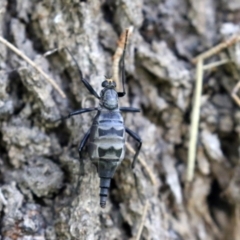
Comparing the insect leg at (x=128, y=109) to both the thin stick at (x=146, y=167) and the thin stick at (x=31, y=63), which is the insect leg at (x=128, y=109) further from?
the thin stick at (x=31, y=63)

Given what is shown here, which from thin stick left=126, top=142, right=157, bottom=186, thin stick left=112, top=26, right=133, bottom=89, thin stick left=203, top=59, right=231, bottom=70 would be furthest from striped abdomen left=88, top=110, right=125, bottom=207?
thin stick left=203, top=59, right=231, bottom=70

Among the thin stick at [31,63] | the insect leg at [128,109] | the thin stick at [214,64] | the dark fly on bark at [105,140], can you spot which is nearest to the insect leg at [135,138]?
the dark fly on bark at [105,140]

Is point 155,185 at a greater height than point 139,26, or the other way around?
point 139,26

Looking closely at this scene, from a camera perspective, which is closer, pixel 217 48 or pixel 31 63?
pixel 31 63

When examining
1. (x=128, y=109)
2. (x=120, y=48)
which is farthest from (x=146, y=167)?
(x=120, y=48)

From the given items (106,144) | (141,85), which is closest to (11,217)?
(106,144)

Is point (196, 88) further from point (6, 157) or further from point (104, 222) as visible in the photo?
point (6, 157)

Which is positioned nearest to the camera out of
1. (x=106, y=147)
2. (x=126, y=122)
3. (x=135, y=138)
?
(x=106, y=147)

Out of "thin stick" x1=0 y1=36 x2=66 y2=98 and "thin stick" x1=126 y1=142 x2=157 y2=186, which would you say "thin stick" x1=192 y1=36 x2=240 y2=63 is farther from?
"thin stick" x1=0 y1=36 x2=66 y2=98

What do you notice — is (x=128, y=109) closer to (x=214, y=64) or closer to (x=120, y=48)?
(x=120, y=48)
